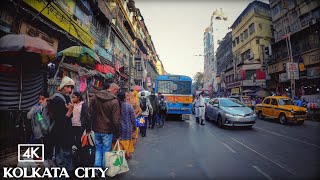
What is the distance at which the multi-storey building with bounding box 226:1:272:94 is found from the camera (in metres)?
35.7

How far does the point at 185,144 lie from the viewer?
739 cm

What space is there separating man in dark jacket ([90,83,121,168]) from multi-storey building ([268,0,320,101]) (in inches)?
883

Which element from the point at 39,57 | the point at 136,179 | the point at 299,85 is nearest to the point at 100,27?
the point at 39,57

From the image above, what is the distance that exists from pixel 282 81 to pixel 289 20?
27.4 feet

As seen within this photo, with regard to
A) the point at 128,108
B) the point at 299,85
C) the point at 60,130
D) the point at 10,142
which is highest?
the point at 299,85

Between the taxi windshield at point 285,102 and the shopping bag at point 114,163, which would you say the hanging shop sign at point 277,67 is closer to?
the taxi windshield at point 285,102

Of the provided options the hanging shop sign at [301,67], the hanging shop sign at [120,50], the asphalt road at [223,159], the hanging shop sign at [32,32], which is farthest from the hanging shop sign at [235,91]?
the hanging shop sign at [32,32]

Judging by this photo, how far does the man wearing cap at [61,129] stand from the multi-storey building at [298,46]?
23.3 m

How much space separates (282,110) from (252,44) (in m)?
26.3

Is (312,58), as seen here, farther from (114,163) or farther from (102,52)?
(114,163)

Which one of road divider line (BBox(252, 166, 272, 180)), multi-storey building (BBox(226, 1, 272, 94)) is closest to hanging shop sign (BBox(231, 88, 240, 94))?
multi-storey building (BBox(226, 1, 272, 94))

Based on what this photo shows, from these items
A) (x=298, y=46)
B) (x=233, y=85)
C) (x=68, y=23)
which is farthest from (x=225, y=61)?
(x=68, y=23)

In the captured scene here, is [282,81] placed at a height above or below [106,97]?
above

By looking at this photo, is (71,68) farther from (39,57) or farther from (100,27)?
(100,27)
